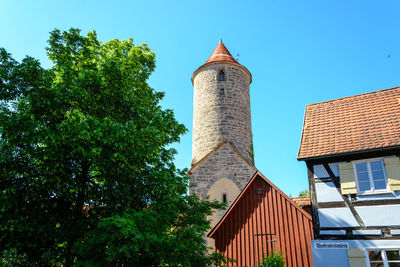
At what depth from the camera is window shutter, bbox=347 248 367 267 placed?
745cm

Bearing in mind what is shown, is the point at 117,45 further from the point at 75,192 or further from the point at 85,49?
the point at 75,192

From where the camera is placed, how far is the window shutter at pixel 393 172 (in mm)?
7551

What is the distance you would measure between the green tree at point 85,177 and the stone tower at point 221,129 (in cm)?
534

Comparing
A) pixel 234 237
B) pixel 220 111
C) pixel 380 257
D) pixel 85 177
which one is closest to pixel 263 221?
pixel 234 237

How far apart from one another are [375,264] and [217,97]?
11.8 meters

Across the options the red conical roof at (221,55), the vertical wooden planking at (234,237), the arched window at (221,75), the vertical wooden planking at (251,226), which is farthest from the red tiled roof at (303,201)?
the red conical roof at (221,55)

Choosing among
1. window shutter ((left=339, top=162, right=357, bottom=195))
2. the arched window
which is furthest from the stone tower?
window shutter ((left=339, top=162, right=357, bottom=195))

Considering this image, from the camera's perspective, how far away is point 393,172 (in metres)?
7.70

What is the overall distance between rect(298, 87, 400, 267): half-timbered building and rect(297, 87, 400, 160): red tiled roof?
0.02 metres

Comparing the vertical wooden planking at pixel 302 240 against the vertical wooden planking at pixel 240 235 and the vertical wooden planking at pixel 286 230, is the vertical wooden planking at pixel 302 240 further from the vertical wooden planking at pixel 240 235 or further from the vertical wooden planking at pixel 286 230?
the vertical wooden planking at pixel 240 235

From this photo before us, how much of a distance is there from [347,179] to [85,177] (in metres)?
7.37

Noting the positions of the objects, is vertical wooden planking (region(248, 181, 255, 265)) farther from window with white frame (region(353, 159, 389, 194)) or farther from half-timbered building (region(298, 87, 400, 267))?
window with white frame (region(353, 159, 389, 194))

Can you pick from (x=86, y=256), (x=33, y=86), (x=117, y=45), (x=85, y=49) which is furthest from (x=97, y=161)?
(x=117, y=45)

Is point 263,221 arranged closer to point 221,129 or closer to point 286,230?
point 286,230
